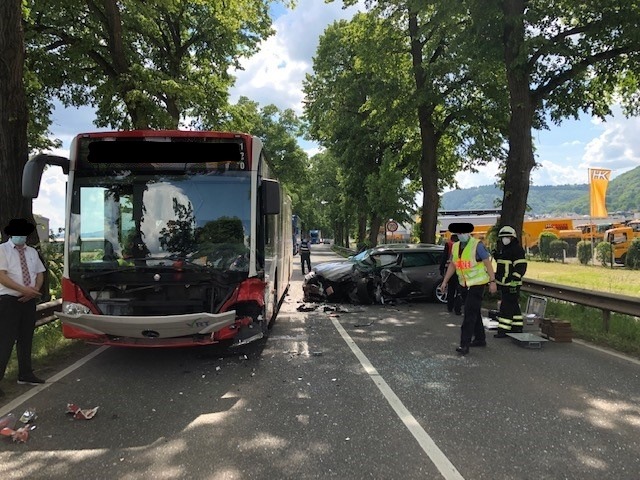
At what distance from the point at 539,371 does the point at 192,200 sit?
16.0 ft

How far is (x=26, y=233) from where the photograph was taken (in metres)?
5.43

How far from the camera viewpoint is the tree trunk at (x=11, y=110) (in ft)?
24.5

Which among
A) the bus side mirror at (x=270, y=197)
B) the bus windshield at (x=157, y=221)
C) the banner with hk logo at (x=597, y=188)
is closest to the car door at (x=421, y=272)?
the bus side mirror at (x=270, y=197)

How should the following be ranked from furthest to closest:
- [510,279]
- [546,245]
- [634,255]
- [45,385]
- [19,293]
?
[546,245]
[634,255]
[510,279]
[45,385]
[19,293]

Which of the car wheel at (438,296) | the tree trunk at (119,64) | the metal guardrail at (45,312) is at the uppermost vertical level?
the tree trunk at (119,64)

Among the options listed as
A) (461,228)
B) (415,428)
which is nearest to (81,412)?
(415,428)

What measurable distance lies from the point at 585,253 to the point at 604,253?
1.57 meters

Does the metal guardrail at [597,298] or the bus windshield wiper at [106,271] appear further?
the metal guardrail at [597,298]

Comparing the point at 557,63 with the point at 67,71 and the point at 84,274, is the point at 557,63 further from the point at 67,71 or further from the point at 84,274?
the point at 67,71

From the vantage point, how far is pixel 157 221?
20.2ft

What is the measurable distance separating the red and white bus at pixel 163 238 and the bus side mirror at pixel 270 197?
14 mm

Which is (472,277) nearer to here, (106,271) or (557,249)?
(106,271)

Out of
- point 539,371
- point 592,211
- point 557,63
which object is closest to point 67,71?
point 557,63

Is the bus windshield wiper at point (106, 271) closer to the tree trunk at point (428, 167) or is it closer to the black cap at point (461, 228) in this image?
the black cap at point (461, 228)
